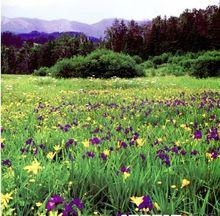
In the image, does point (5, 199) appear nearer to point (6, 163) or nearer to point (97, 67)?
point (6, 163)

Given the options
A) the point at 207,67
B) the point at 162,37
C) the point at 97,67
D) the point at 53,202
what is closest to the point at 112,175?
the point at 53,202

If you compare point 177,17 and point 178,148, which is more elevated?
point 177,17

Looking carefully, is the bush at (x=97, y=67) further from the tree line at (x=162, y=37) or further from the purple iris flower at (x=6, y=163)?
the tree line at (x=162, y=37)

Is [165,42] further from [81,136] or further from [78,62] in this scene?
[81,136]

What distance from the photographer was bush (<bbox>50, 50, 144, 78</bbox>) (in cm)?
2230

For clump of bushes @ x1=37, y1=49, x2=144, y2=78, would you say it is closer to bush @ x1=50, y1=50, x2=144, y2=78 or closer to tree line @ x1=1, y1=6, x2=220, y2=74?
bush @ x1=50, y1=50, x2=144, y2=78

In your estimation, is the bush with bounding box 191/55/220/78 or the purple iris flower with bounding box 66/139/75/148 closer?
the purple iris flower with bounding box 66/139/75/148

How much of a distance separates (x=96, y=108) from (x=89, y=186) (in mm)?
4304

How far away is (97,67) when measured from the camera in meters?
22.4

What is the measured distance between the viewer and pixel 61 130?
5.14 metres

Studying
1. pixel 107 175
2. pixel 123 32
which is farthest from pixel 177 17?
pixel 107 175

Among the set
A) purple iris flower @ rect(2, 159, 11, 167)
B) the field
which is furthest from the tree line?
purple iris flower @ rect(2, 159, 11, 167)

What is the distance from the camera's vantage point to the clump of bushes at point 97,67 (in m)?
22.3

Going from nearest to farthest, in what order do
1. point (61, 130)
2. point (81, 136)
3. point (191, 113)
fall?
point (81, 136)
point (61, 130)
point (191, 113)
